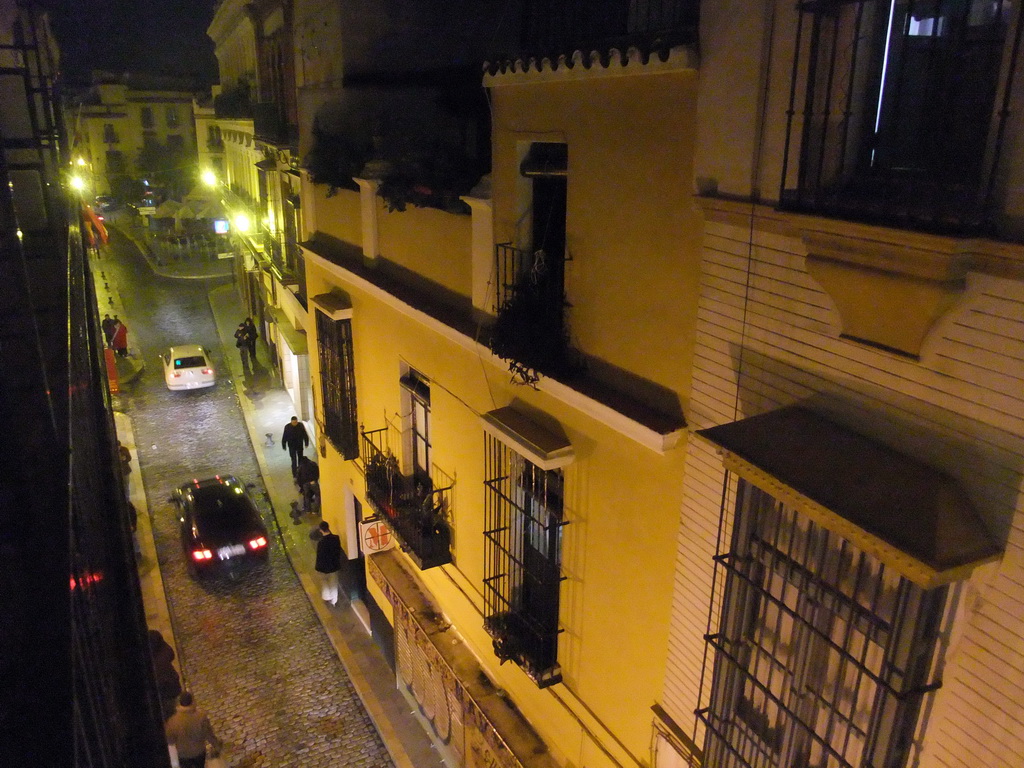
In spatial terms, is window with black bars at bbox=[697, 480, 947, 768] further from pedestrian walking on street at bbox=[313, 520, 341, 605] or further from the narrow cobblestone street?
pedestrian walking on street at bbox=[313, 520, 341, 605]

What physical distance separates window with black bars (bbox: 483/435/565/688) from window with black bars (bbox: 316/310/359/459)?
4473 millimetres

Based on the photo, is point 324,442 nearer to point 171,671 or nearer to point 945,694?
point 171,671

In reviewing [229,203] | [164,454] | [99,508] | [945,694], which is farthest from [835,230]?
[229,203]

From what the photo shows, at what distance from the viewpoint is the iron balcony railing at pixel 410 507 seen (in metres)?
9.07

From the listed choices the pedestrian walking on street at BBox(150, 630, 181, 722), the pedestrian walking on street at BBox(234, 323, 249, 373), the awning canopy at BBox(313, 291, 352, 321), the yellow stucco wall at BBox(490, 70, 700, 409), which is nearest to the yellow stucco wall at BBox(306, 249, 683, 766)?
the yellow stucco wall at BBox(490, 70, 700, 409)

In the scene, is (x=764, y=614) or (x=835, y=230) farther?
(x=764, y=614)

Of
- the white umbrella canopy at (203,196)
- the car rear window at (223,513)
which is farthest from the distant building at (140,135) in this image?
the car rear window at (223,513)

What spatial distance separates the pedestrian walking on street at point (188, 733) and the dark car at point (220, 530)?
4.71m

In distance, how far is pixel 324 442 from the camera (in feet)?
46.0

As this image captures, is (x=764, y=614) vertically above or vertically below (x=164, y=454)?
above

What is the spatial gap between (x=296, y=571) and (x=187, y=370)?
10510mm

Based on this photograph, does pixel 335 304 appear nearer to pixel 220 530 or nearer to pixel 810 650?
pixel 220 530

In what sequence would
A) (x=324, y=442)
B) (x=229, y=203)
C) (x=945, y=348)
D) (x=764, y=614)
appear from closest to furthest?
(x=945, y=348), (x=764, y=614), (x=324, y=442), (x=229, y=203)

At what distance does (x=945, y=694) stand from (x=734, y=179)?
2856mm
